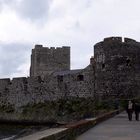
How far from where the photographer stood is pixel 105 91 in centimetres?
2666

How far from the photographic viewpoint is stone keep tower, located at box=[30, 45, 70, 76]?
50.6 metres

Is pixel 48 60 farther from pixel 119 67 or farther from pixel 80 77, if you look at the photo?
pixel 119 67

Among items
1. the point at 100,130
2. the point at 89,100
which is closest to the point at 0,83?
the point at 89,100

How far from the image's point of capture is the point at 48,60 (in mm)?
51188

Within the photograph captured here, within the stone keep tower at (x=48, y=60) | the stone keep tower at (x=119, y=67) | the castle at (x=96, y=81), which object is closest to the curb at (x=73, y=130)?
the stone keep tower at (x=119, y=67)

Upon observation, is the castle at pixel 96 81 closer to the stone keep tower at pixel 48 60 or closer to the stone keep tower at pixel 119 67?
the stone keep tower at pixel 119 67

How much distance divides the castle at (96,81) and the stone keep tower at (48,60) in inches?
536

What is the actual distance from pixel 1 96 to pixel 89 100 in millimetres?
11929

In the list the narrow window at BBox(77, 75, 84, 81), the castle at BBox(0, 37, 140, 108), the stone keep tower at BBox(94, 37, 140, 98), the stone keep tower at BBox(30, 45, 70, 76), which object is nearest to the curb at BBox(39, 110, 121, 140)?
the stone keep tower at BBox(94, 37, 140, 98)

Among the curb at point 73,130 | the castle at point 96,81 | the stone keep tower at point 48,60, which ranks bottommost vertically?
the curb at point 73,130

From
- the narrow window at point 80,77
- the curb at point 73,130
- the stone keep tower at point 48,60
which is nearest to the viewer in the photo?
the curb at point 73,130

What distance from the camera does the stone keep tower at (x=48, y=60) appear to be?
166 ft

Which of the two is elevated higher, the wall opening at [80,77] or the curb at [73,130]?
the wall opening at [80,77]

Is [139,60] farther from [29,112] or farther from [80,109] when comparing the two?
[29,112]
